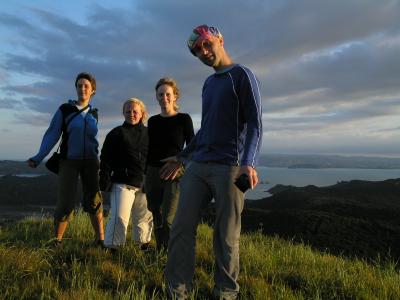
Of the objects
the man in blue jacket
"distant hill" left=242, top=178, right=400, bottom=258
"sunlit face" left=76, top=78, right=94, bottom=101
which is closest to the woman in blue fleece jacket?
"sunlit face" left=76, top=78, right=94, bottom=101

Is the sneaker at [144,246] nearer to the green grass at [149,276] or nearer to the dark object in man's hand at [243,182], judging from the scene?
the green grass at [149,276]

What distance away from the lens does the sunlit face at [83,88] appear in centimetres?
489

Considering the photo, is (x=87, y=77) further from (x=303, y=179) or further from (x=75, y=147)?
(x=303, y=179)

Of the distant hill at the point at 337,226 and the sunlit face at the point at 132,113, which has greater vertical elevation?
the sunlit face at the point at 132,113

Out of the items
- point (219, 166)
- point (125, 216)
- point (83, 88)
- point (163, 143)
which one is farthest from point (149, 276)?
point (83, 88)

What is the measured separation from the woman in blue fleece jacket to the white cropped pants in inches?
15.6

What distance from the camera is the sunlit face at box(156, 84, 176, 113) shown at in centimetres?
444

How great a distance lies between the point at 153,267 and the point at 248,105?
1.87 meters

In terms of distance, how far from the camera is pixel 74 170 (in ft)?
16.1

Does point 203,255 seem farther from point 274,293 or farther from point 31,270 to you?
point 31,270

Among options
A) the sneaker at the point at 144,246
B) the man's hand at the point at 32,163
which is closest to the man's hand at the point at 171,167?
the sneaker at the point at 144,246

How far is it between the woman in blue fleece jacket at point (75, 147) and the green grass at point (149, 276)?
0.52 meters

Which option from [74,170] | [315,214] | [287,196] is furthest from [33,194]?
[74,170]

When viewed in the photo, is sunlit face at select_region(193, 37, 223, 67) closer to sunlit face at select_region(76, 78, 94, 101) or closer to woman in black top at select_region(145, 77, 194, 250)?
woman in black top at select_region(145, 77, 194, 250)
